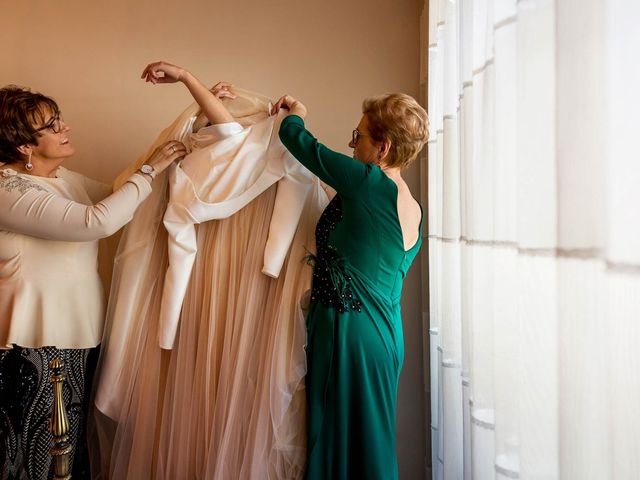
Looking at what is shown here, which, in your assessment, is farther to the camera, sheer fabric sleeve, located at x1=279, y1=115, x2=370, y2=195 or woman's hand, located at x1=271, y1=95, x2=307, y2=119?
woman's hand, located at x1=271, y1=95, x2=307, y2=119

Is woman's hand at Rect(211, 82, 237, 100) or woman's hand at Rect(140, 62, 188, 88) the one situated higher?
woman's hand at Rect(140, 62, 188, 88)

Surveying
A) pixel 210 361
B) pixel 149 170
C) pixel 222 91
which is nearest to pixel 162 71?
pixel 222 91

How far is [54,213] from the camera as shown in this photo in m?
1.45

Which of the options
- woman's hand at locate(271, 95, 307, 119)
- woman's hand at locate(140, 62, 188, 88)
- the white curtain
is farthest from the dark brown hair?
the white curtain

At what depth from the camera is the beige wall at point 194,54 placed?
6.83ft

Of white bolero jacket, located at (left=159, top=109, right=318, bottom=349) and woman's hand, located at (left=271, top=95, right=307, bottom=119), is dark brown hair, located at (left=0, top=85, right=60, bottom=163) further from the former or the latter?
woman's hand, located at (left=271, top=95, right=307, bottom=119)

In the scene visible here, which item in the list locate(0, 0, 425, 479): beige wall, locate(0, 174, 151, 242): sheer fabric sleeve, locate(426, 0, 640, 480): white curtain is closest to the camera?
locate(426, 0, 640, 480): white curtain

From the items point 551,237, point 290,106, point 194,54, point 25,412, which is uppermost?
point 194,54

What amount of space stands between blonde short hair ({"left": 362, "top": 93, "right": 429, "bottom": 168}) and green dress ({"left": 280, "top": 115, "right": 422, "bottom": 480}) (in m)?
0.13

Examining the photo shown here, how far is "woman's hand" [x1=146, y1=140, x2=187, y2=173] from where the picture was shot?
158 centimetres

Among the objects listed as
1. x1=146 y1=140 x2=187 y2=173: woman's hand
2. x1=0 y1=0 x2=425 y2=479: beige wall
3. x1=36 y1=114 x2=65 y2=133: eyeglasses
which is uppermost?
x1=0 y1=0 x2=425 y2=479: beige wall

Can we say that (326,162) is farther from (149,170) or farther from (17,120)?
(17,120)

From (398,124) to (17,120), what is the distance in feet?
3.99

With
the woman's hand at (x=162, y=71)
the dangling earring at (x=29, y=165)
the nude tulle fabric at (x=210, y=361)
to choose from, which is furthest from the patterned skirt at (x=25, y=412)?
the woman's hand at (x=162, y=71)
